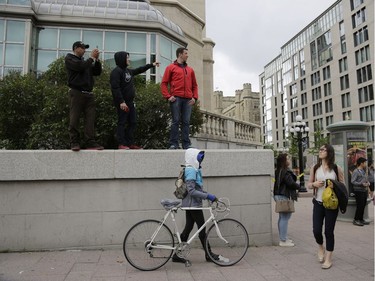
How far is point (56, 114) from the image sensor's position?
9398 millimetres

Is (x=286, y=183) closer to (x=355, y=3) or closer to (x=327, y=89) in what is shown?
(x=355, y=3)

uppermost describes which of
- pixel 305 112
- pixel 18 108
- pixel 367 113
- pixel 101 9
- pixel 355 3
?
pixel 355 3

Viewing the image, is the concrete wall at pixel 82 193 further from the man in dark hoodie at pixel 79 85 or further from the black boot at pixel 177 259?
the black boot at pixel 177 259

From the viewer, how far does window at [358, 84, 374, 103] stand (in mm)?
51438

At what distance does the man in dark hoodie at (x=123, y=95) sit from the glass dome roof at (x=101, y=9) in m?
15.0

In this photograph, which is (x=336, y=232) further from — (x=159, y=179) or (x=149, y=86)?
(x=149, y=86)

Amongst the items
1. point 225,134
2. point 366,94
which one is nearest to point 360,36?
point 366,94

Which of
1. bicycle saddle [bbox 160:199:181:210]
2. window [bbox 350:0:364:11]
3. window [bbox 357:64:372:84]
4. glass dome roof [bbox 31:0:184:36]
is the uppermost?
window [bbox 350:0:364:11]

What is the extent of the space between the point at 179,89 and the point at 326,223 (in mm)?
3648

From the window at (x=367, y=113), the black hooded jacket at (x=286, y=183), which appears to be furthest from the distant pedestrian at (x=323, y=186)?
the window at (x=367, y=113)

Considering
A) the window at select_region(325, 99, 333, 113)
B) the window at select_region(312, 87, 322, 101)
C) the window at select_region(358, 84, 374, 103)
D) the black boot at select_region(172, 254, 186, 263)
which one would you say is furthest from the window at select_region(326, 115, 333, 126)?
the black boot at select_region(172, 254, 186, 263)

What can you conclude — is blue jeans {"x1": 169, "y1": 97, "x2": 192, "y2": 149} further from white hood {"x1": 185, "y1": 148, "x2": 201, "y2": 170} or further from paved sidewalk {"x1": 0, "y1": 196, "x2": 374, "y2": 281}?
paved sidewalk {"x1": 0, "y1": 196, "x2": 374, "y2": 281}

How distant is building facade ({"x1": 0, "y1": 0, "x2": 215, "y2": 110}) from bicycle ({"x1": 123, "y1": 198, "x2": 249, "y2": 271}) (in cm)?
1530

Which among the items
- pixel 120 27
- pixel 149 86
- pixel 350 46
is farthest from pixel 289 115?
pixel 149 86
